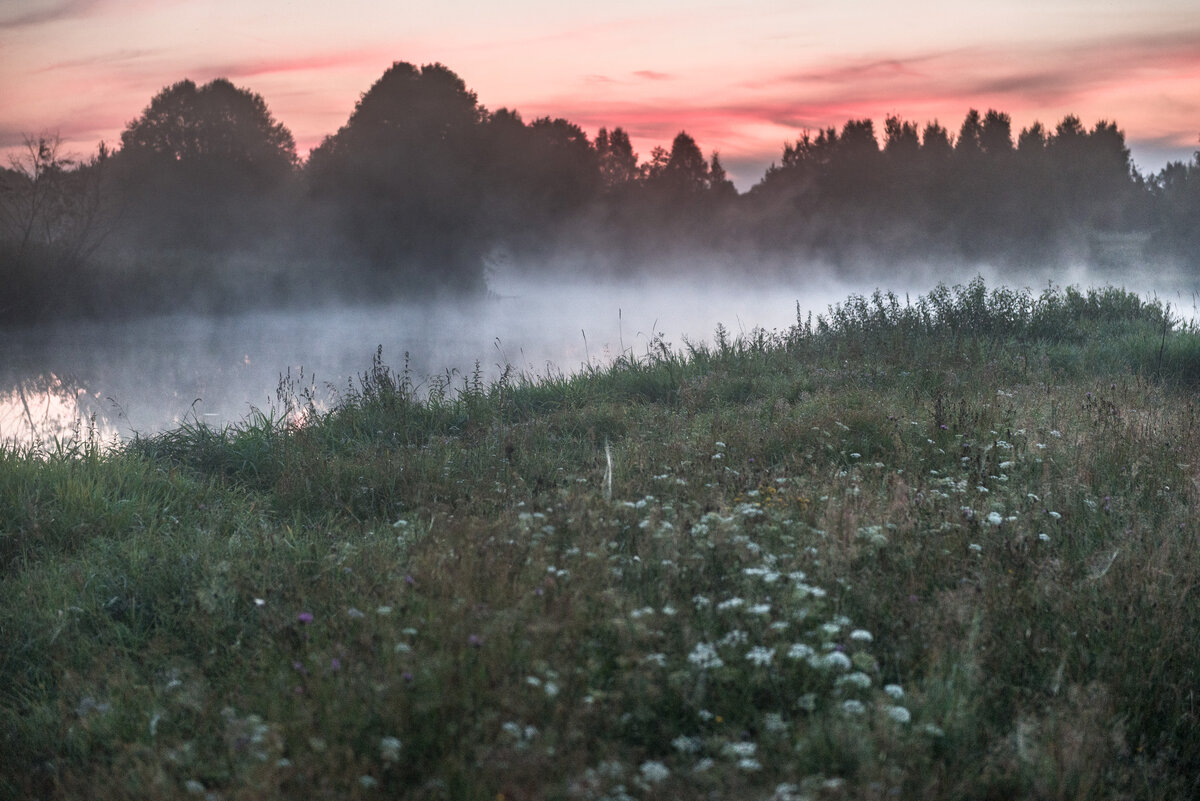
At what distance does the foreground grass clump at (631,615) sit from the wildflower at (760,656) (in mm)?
60

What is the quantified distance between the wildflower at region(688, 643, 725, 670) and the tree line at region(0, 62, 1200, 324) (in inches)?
1125

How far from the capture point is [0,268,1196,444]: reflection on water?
14.5 meters

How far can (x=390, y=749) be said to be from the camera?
2.60 meters

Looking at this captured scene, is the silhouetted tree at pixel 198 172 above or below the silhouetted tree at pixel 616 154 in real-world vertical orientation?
below

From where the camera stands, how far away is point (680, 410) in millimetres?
9141

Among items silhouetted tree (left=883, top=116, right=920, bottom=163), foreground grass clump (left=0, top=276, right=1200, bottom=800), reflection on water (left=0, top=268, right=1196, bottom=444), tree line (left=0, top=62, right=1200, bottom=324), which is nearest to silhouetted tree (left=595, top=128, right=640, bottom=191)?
tree line (left=0, top=62, right=1200, bottom=324)

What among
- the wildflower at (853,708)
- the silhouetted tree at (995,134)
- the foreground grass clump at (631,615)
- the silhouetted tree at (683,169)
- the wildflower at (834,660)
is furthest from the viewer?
the silhouetted tree at (683,169)

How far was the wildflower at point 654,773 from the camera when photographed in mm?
2566

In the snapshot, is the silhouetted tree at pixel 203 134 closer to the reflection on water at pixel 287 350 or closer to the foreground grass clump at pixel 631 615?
the reflection on water at pixel 287 350

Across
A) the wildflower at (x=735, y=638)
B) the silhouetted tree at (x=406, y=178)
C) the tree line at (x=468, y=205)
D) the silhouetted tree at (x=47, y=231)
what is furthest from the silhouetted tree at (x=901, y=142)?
the wildflower at (x=735, y=638)

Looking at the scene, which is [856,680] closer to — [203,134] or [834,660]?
[834,660]

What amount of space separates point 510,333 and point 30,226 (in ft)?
50.3

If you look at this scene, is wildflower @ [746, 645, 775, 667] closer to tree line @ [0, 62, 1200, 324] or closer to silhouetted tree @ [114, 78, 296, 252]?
tree line @ [0, 62, 1200, 324]

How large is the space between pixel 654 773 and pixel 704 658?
658 mm
